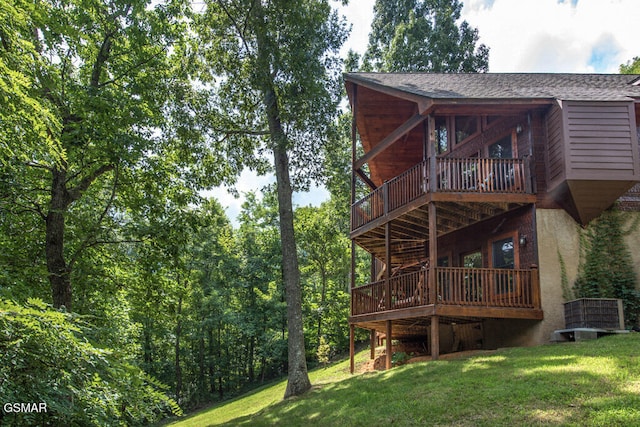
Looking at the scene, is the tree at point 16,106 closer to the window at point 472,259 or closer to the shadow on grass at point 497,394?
the shadow on grass at point 497,394

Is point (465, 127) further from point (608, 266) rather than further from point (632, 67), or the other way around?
point (632, 67)

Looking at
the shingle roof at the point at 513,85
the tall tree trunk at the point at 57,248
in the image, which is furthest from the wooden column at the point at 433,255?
the tall tree trunk at the point at 57,248

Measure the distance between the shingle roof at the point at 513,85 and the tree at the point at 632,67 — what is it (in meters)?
16.0

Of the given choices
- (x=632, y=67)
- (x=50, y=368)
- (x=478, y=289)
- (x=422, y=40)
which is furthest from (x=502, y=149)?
(x=632, y=67)

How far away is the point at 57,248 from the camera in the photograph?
10.2 m

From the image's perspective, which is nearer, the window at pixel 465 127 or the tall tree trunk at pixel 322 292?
the window at pixel 465 127

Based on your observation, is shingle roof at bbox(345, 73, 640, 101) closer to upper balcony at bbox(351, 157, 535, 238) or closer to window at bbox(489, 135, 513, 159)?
window at bbox(489, 135, 513, 159)

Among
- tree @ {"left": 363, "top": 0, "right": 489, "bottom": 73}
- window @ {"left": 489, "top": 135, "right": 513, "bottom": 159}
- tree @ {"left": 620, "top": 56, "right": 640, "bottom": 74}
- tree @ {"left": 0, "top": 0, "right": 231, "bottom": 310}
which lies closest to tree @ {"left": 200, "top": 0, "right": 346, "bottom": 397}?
tree @ {"left": 0, "top": 0, "right": 231, "bottom": 310}

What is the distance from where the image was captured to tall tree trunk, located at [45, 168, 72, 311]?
10.0m

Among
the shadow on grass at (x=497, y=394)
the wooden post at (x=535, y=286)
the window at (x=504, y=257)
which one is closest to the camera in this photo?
the shadow on grass at (x=497, y=394)

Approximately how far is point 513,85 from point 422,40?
45.2ft

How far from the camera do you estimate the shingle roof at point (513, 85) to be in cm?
1301

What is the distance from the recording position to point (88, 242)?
1155 centimetres

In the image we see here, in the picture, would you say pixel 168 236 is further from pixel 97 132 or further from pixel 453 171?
pixel 453 171
